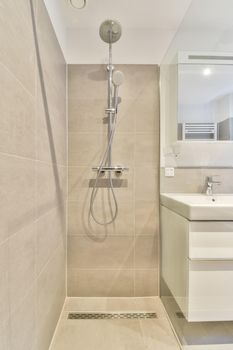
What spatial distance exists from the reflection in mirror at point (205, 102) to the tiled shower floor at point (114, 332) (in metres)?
1.33

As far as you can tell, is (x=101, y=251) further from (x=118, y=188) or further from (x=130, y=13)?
Answer: (x=130, y=13)

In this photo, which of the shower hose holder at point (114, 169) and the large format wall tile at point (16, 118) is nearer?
the large format wall tile at point (16, 118)

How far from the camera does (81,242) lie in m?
1.91

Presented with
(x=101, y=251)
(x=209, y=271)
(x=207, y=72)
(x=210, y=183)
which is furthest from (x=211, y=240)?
(x=207, y=72)

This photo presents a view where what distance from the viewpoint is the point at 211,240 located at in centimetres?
119

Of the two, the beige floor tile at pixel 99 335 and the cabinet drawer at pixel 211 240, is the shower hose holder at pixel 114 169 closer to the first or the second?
the cabinet drawer at pixel 211 240

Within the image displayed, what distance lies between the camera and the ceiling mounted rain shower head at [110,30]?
1646 mm

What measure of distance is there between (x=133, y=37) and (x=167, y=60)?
0.38m

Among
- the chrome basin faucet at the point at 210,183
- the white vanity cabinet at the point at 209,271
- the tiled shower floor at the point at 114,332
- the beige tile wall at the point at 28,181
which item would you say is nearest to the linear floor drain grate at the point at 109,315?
the tiled shower floor at the point at 114,332

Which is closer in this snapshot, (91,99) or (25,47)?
(25,47)

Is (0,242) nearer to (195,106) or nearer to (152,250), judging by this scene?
(152,250)

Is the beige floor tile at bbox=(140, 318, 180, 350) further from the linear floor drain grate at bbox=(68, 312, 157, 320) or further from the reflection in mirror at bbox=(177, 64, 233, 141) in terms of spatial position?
the reflection in mirror at bbox=(177, 64, 233, 141)

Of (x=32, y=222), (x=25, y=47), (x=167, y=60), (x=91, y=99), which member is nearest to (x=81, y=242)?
(x=32, y=222)

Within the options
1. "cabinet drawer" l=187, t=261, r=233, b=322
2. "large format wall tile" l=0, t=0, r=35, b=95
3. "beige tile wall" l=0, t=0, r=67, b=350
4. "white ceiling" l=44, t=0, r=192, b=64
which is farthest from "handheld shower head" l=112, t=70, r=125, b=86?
"cabinet drawer" l=187, t=261, r=233, b=322
